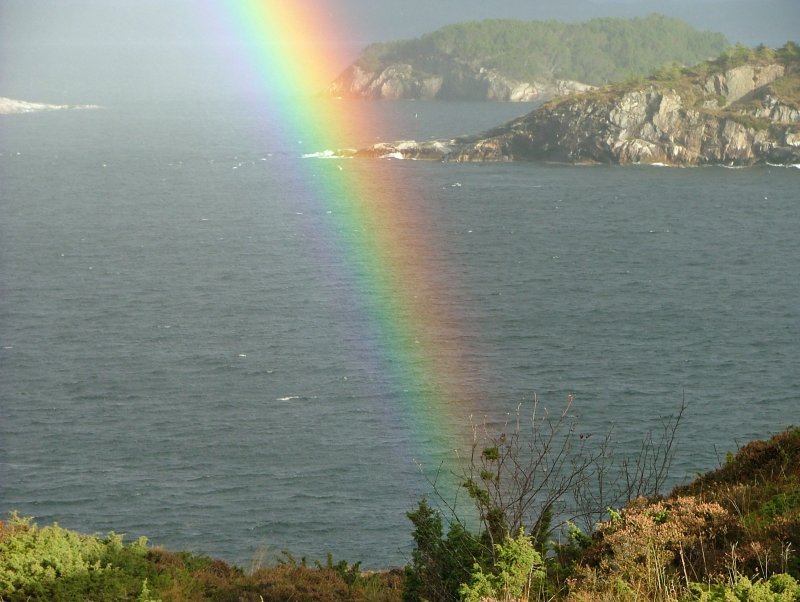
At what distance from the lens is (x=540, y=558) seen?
15594 mm

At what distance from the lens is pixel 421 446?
212ft

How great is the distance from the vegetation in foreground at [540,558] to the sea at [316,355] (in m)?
8.93

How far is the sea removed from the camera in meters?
58.2

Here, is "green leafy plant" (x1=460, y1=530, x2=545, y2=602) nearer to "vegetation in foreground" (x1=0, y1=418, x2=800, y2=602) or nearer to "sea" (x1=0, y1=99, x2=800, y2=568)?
"vegetation in foreground" (x1=0, y1=418, x2=800, y2=602)

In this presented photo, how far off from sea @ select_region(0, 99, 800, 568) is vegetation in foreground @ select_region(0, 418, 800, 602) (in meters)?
8.93

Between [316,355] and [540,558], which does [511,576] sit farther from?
[316,355]

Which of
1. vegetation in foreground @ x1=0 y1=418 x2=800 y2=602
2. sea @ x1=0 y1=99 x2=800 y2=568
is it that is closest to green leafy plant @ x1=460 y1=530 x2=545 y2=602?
vegetation in foreground @ x1=0 y1=418 x2=800 y2=602

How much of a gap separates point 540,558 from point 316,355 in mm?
68428

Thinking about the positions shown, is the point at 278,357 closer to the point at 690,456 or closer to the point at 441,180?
the point at 690,456

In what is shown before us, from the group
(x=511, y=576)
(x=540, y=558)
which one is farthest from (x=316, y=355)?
(x=511, y=576)

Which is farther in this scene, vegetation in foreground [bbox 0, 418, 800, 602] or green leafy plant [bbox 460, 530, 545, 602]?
vegetation in foreground [bbox 0, 418, 800, 602]

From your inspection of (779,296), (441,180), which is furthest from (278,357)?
(441,180)

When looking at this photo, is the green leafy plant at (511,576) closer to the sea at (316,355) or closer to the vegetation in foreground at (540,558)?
the vegetation in foreground at (540,558)

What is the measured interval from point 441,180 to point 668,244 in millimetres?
60821
